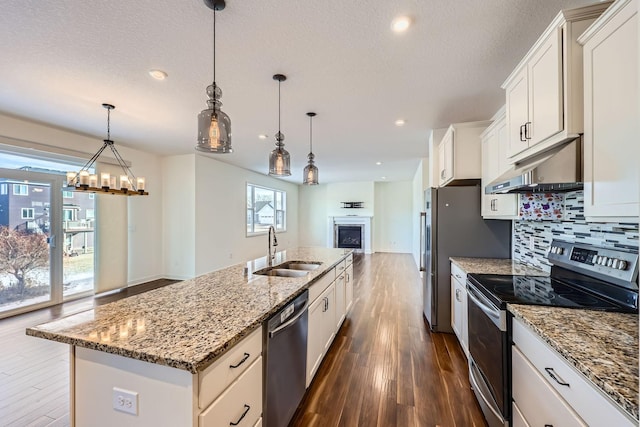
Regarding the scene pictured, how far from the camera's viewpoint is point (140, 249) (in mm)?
5305

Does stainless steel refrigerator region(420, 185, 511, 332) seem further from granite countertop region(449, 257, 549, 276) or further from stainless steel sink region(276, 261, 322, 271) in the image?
stainless steel sink region(276, 261, 322, 271)

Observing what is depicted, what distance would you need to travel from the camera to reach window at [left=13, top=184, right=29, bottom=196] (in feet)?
12.3

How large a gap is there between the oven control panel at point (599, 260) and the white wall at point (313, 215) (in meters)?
8.44

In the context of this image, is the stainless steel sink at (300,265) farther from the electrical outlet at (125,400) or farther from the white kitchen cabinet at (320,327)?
the electrical outlet at (125,400)

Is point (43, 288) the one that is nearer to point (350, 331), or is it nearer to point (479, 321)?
point (350, 331)

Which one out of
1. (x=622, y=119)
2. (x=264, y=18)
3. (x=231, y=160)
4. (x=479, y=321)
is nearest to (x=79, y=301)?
(x=231, y=160)

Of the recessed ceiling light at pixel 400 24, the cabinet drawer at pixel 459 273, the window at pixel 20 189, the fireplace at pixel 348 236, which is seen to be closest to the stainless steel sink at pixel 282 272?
the cabinet drawer at pixel 459 273

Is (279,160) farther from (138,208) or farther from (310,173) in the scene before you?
(138,208)

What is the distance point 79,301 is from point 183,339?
15.2ft

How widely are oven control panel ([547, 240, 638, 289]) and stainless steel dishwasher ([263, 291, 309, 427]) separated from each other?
69.3 inches

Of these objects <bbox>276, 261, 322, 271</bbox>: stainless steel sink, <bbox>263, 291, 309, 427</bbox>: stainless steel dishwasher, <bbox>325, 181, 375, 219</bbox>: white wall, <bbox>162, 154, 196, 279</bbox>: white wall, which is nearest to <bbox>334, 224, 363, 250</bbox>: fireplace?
<bbox>325, 181, 375, 219</bbox>: white wall

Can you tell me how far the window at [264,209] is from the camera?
7.64 meters

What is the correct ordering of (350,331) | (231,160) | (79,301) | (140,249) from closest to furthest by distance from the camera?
(350,331) < (79,301) < (140,249) < (231,160)

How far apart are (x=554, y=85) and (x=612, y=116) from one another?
38 centimetres
